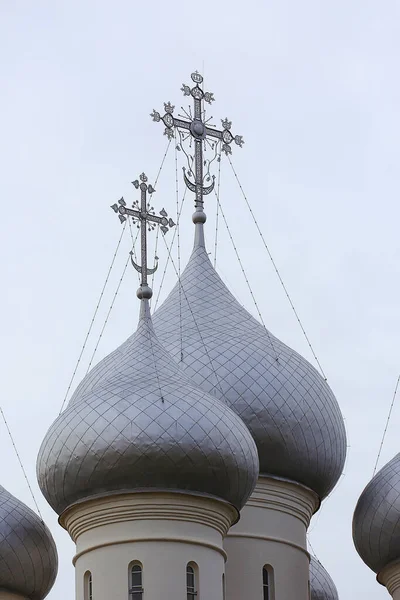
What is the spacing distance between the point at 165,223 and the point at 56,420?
3842 mm

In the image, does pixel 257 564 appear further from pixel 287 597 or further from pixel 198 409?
pixel 198 409

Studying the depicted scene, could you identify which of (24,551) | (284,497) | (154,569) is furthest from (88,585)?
(284,497)

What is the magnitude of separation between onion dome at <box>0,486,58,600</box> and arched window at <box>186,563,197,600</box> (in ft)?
11.7

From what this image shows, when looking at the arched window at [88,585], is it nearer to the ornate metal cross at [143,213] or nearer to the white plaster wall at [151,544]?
the white plaster wall at [151,544]

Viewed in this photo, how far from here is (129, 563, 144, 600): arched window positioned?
2012 centimetres

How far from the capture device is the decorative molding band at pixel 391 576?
2322cm

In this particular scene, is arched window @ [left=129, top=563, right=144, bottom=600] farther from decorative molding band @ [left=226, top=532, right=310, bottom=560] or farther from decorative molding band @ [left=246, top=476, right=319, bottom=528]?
decorative molding band @ [left=246, top=476, right=319, bottom=528]

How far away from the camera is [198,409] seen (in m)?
20.9

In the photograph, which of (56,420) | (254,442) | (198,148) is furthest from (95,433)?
(198,148)

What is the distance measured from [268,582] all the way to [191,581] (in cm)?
241

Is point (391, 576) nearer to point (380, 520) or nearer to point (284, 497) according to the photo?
point (380, 520)

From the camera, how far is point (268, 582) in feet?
74.2

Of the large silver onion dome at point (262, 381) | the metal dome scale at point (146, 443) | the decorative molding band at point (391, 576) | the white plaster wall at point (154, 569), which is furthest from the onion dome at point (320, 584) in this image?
the white plaster wall at point (154, 569)

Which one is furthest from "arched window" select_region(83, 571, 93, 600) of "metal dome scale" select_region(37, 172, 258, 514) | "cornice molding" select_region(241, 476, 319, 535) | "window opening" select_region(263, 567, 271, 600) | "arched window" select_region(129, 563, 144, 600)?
"cornice molding" select_region(241, 476, 319, 535)
